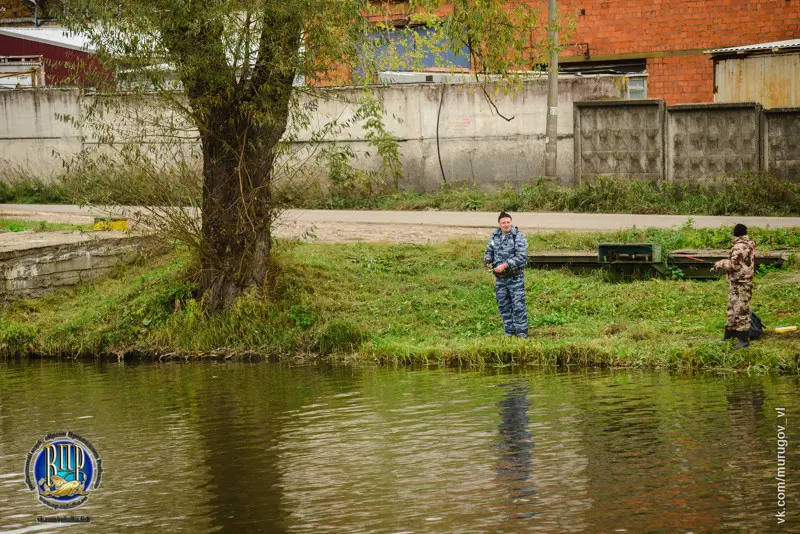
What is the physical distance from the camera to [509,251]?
14570mm

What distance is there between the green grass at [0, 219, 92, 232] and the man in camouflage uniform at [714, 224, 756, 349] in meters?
12.0

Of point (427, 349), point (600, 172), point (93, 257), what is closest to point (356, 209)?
point (600, 172)

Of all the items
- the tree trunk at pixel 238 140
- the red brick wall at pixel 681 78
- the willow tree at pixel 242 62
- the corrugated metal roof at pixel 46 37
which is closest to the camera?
the willow tree at pixel 242 62

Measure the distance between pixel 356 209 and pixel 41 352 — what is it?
9.60 meters

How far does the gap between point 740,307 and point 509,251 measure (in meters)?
2.94

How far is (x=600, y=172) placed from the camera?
956 inches

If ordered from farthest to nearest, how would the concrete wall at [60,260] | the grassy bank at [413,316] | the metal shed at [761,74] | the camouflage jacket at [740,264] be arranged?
the metal shed at [761,74]
the concrete wall at [60,260]
the grassy bank at [413,316]
the camouflage jacket at [740,264]

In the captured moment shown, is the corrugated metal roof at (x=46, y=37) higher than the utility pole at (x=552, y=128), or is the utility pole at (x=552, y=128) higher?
the corrugated metal roof at (x=46, y=37)

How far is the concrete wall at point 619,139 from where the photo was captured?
23594mm

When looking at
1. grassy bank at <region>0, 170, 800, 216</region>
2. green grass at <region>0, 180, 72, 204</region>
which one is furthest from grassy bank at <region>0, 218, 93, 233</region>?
green grass at <region>0, 180, 72, 204</region>

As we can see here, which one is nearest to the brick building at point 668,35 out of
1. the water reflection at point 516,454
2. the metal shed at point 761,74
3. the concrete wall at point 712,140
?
the metal shed at point 761,74

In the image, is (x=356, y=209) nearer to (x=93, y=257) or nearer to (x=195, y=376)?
(x=93, y=257)

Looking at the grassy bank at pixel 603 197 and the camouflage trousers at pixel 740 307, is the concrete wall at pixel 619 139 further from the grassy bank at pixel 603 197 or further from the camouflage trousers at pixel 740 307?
the camouflage trousers at pixel 740 307

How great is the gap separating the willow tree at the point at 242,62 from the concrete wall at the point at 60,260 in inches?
125
